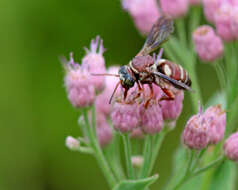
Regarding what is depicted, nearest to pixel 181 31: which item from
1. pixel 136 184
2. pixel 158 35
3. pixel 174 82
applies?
pixel 158 35

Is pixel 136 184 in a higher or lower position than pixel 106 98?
lower

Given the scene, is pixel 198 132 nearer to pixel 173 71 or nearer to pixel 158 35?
pixel 173 71

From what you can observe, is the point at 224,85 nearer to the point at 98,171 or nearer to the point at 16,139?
the point at 98,171

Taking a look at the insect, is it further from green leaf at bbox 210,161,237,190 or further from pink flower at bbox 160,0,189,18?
pink flower at bbox 160,0,189,18

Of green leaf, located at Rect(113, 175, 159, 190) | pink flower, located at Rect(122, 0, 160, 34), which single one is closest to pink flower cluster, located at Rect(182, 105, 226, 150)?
green leaf, located at Rect(113, 175, 159, 190)

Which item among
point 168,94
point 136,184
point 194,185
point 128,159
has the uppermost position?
point 168,94

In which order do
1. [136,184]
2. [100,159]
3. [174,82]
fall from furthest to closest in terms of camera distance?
[100,159], [174,82], [136,184]
